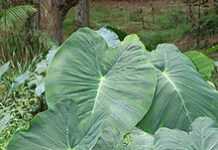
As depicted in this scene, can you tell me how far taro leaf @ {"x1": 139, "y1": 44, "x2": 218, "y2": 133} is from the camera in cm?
279

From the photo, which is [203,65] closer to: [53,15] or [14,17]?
[14,17]

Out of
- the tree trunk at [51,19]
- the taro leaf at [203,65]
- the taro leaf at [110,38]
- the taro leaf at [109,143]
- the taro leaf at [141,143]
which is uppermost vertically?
the taro leaf at [109,143]

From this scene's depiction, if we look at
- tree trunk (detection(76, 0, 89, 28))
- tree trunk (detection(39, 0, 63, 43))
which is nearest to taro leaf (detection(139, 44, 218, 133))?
tree trunk (detection(39, 0, 63, 43))

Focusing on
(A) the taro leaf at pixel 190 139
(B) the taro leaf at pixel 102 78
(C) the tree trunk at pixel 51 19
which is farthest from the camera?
(C) the tree trunk at pixel 51 19

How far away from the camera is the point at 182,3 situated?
1731cm

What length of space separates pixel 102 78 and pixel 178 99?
36cm

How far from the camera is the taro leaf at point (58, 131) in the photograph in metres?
2.09

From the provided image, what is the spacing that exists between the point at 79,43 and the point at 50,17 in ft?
16.6

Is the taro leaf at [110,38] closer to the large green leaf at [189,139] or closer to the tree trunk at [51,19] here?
the large green leaf at [189,139]

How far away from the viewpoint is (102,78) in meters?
2.78

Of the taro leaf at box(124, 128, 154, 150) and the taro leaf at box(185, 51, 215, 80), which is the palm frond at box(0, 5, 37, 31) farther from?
the taro leaf at box(124, 128, 154, 150)

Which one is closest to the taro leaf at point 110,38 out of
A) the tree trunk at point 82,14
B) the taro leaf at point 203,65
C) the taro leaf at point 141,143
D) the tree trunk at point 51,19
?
the taro leaf at point 203,65

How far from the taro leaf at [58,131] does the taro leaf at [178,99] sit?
0.71 m

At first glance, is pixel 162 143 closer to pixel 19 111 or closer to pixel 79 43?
pixel 79 43
